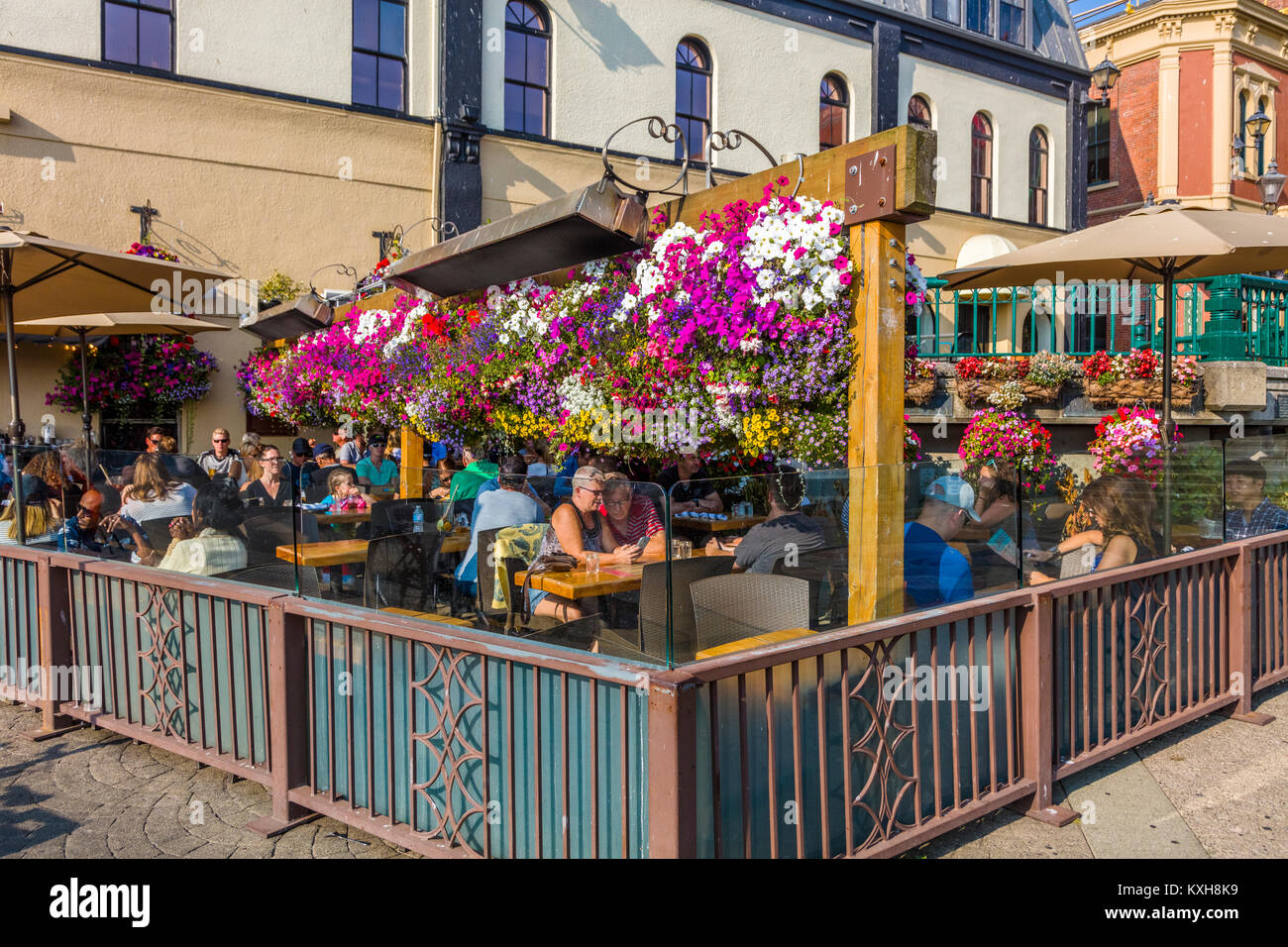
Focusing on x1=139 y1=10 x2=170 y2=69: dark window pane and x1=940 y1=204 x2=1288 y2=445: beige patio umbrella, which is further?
x1=139 y1=10 x2=170 y2=69: dark window pane

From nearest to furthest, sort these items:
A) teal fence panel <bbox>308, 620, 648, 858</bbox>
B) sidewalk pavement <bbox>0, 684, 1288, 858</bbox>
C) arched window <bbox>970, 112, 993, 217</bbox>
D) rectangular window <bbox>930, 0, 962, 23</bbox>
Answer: teal fence panel <bbox>308, 620, 648, 858</bbox>
sidewalk pavement <bbox>0, 684, 1288, 858</bbox>
rectangular window <bbox>930, 0, 962, 23</bbox>
arched window <bbox>970, 112, 993, 217</bbox>

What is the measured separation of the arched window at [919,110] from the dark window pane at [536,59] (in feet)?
26.9

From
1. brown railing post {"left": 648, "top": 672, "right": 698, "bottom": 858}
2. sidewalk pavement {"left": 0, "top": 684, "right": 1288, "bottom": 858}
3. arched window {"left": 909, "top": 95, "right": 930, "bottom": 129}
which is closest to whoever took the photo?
brown railing post {"left": 648, "top": 672, "right": 698, "bottom": 858}

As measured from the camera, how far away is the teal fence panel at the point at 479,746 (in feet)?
9.71

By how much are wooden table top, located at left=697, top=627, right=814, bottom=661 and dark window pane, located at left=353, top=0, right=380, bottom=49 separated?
570 inches

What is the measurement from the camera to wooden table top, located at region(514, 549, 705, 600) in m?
3.36

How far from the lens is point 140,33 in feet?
44.3

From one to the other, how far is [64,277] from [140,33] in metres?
7.70

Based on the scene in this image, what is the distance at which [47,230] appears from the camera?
1291 cm

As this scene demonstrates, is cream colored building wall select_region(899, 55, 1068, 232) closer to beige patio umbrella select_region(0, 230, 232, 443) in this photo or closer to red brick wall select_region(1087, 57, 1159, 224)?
red brick wall select_region(1087, 57, 1159, 224)

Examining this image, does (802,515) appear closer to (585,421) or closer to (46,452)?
(585,421)

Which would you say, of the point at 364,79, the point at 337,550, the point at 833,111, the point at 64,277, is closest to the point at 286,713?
the point at 337,550

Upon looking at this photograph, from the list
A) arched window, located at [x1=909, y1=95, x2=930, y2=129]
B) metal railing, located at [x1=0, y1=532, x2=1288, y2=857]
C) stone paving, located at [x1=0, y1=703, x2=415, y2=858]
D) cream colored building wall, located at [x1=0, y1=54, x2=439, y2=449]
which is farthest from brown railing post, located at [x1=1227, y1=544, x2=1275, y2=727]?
arched window, located at [x1=909, y1=95, x2=930, y2=129]
